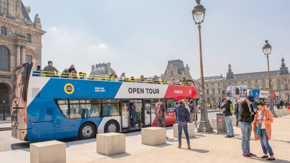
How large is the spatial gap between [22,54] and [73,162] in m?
31.5

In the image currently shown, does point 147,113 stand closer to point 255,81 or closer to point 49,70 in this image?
point 49,70

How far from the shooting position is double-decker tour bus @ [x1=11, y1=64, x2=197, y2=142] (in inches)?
365

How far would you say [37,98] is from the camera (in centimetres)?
937

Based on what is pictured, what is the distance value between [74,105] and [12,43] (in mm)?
27481

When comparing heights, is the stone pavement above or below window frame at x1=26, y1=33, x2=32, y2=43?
below

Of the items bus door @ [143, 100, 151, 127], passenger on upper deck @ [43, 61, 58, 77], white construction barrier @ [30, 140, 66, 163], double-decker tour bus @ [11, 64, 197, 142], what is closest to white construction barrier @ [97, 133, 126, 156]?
white construction barrier @ [30, 140, 66, 163]

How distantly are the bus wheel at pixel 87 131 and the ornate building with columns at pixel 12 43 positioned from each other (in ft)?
78.5

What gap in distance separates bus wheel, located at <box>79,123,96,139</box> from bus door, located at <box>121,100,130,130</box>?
1932mm

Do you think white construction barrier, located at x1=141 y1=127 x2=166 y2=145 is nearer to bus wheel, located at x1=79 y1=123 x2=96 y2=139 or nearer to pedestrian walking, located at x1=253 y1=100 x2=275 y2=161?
bus wheel, located at x1=79 y1=123 x2=96 y2=139

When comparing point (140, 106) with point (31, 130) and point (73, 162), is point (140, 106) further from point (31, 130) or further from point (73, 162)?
point (73, 162)

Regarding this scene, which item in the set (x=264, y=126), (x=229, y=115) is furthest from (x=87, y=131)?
(x=264, y=126)

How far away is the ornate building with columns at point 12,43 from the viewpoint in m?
30.9

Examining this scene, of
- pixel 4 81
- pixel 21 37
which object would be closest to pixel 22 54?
pixel 21 37

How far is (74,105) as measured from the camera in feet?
35.0
